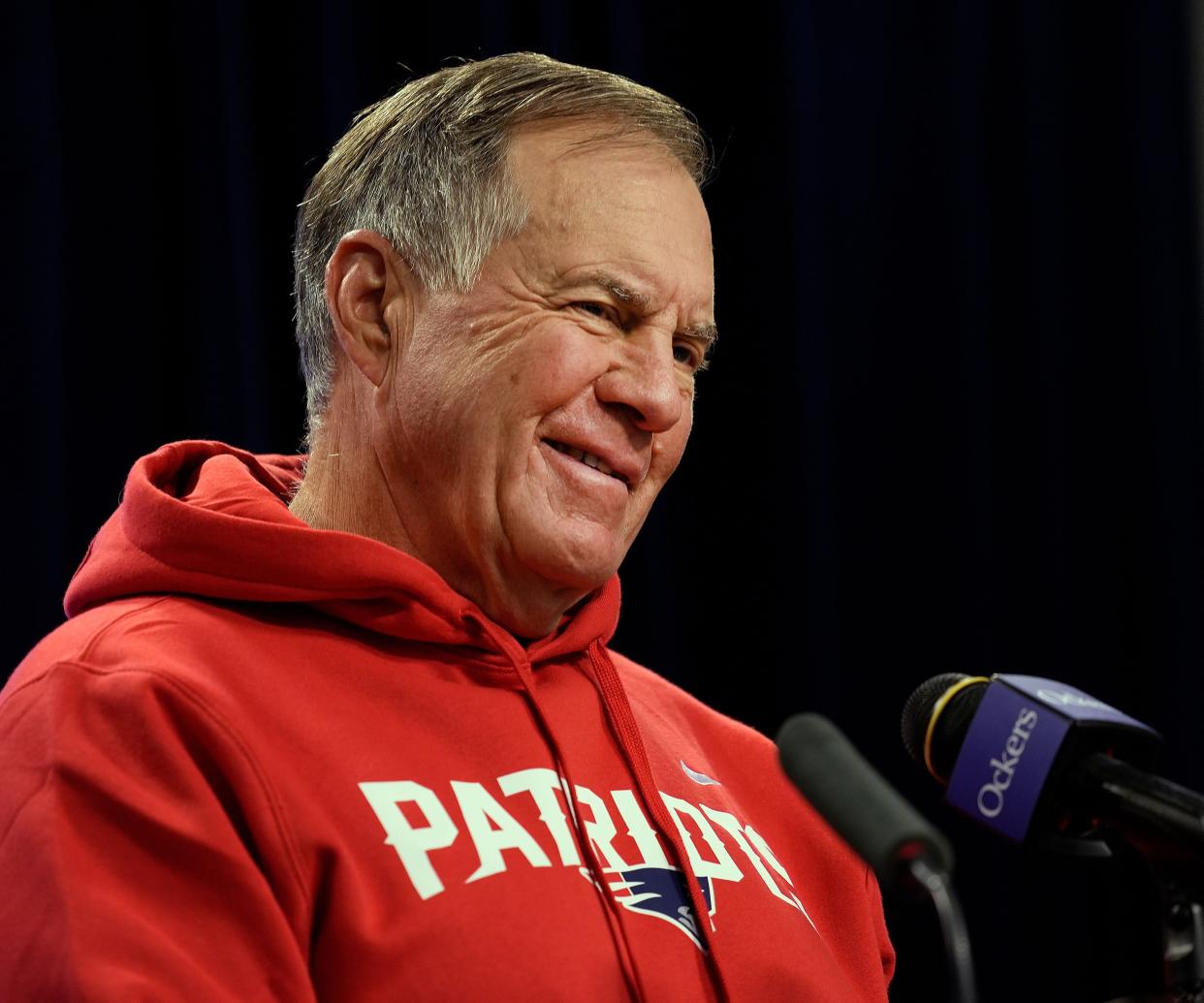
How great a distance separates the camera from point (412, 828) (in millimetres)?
1193

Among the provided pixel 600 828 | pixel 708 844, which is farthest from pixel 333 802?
pixel 708 844

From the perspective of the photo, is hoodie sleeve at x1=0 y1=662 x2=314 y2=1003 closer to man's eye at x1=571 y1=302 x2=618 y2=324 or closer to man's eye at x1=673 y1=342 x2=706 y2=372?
man's eye at x1=571 y1=302 x2=618 y2=324

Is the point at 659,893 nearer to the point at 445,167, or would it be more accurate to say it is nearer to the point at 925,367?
the point at 445,167

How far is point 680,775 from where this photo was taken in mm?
1561

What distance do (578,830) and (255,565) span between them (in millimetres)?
370

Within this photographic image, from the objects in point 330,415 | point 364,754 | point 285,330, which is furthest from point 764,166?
point 364,754

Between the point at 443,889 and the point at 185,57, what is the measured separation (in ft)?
5.11

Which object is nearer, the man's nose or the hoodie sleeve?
the hoodie sleeve

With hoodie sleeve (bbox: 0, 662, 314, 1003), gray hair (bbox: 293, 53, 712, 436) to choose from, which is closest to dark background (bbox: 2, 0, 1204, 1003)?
gray hair (bbox: 293, 53, 712, 436)

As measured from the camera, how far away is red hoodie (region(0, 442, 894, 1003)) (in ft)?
3.46

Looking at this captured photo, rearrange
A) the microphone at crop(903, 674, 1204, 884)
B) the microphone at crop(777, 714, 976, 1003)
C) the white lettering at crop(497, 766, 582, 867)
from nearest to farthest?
the microphone at crop(777, 714, 976, 1003), the microphone at crop(903, 674, 1204, 884), the white lettering at crop(497, 766, 582, 867)

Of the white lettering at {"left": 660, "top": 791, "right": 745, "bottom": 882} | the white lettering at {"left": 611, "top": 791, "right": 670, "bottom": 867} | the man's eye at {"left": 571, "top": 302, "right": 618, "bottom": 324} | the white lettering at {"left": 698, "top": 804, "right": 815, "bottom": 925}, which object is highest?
the man's eye at {"left": 571, "top": 302, "right": 618, "bottom": 324}

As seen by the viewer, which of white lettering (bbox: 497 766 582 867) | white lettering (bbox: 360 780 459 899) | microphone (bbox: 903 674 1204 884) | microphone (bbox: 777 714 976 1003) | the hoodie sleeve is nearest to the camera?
microphone (bbox: 777 714 976 1003)

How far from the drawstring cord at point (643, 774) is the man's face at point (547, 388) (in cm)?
11
